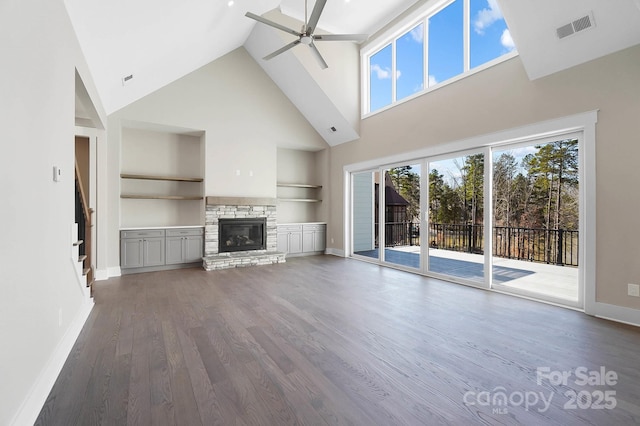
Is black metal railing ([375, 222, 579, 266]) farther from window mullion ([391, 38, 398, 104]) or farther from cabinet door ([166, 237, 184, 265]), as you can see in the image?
cabinet door ([166, 237, 184, 265])

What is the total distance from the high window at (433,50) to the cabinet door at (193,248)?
4.68 meters

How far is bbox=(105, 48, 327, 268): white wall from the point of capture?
5.64m

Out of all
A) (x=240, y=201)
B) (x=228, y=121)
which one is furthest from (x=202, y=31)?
(x=240, y=201)

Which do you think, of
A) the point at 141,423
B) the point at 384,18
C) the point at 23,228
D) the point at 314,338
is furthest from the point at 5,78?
the point at 384,18

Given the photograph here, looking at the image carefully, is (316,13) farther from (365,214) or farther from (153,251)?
(153,251)

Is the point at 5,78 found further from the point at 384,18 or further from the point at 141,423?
the point at 384,18

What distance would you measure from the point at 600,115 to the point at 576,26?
3.32ft

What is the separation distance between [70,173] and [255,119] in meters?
4.56

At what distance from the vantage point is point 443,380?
2.11 metres

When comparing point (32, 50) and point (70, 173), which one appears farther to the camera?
point (70, 173)

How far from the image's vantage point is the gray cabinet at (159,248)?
5.61 meters

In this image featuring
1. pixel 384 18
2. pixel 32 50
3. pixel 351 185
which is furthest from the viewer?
pixel 351 185

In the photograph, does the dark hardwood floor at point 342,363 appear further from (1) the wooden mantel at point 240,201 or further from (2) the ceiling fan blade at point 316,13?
(2) the ceiling fan blade at point 316,13

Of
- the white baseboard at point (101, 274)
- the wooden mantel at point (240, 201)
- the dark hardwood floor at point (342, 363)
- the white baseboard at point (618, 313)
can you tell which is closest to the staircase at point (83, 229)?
the dark hardwood floor at point (342, 363)
